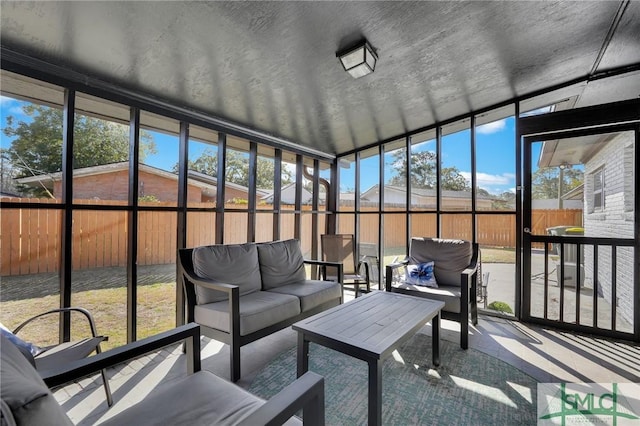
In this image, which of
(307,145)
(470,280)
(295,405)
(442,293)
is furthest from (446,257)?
(295,405)

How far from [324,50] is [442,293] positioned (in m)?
2.53

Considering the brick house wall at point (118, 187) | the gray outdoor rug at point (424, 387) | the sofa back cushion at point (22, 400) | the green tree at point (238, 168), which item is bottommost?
the gray outdoor rug at point (424, 387)

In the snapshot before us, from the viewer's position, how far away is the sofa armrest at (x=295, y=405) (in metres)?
0.90

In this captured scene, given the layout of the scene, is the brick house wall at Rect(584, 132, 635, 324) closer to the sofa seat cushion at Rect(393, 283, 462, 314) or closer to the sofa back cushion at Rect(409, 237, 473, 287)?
the sofa back cushion at Rect(409, 237, 473, 287)

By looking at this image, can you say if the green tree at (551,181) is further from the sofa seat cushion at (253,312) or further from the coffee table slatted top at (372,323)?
the sofa seat cushion at (253,312)

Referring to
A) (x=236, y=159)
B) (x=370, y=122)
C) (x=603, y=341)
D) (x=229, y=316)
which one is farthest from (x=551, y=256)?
(x=236, y=159)

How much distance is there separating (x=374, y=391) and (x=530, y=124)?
3.52 metres

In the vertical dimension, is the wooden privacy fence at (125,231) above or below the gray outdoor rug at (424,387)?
above

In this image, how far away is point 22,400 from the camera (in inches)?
24.9

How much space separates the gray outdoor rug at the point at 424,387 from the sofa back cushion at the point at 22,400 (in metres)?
1.58

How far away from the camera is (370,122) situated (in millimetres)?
3986

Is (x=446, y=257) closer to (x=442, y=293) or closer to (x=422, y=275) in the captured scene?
(x=422, y=275)

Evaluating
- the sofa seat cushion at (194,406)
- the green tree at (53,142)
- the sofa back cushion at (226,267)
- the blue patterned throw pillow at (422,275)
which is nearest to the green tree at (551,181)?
the blue patterned throw pillow at (422,275)

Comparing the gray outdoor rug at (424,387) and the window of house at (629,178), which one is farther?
the window of house at (629,178)
